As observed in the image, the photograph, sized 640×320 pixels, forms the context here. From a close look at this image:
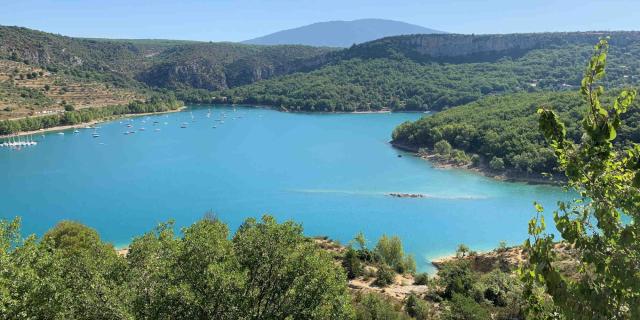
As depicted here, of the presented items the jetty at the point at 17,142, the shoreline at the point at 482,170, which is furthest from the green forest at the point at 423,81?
the jetty at the point at 17,142

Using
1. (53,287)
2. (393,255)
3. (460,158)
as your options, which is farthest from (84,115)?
(53,287)

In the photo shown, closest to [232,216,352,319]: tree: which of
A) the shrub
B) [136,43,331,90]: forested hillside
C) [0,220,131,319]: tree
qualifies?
[0,220,131,319]: tree

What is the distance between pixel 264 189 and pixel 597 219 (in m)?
43.3

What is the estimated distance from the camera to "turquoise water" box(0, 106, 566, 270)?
35.9 m

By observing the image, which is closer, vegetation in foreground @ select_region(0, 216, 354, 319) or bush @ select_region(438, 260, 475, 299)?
vegetation in foreground @ select_region(0, 216, 354, 319)

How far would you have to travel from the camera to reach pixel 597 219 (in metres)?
3.59

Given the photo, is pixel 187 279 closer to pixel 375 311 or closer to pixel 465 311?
pixel 375 311

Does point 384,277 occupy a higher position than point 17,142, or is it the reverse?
point 17,142

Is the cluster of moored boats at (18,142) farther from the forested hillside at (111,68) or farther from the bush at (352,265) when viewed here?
the bush at (352,265)

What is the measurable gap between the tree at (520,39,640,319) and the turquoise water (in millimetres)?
26863

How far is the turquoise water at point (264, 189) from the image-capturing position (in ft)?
118

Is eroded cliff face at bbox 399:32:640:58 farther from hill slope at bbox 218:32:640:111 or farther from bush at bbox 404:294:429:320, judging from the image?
bush at bbox 404:294:429:320

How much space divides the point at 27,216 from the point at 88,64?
344ft

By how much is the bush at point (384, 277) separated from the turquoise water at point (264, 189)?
26.1 ft
